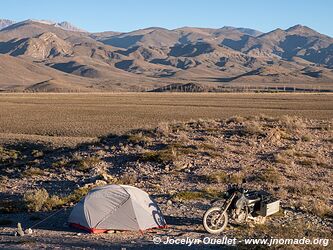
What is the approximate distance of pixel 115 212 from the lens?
13.6 m

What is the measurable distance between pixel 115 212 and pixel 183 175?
6567mm

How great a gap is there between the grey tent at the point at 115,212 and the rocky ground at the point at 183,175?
282 millimetres

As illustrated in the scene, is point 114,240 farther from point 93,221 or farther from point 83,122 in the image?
point 83,122

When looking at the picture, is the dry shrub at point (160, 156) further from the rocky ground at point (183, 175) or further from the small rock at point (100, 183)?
the small rock at point (100, 183)

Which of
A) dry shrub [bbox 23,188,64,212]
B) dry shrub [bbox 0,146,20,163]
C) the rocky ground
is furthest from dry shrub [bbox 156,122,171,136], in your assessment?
dry shrub [bbox 23,188,64,212]

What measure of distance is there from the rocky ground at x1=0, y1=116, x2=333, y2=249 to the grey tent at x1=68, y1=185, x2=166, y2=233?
0.92 feet

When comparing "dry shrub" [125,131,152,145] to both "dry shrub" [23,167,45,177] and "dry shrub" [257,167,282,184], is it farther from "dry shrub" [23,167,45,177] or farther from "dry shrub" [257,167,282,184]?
"dry shrub" [257,167,282,184]

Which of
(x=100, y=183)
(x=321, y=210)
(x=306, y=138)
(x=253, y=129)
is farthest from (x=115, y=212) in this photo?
(x=306, y=138)

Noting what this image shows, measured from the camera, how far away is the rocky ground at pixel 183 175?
13172 millimetres

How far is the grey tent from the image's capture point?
13.4 m

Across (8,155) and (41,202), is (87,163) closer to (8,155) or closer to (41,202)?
(41,202)

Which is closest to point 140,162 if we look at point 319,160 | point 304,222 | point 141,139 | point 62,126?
point 141,139

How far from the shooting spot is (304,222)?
14.2m

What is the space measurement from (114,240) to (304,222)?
16.8ft
